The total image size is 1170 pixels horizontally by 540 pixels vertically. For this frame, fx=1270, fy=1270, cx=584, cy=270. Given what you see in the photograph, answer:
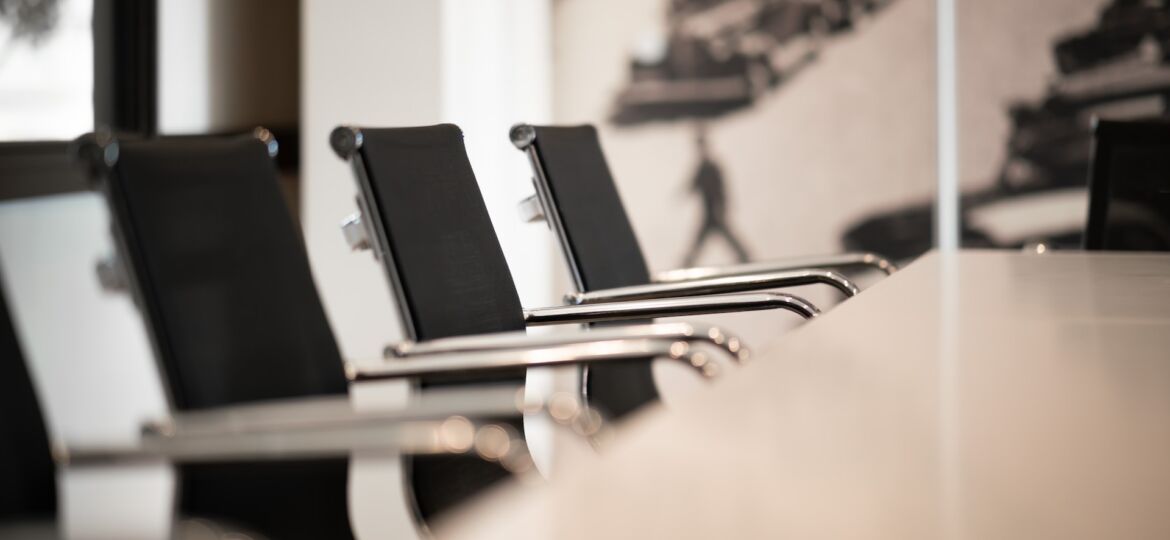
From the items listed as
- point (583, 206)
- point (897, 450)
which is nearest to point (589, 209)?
point (583, 206)

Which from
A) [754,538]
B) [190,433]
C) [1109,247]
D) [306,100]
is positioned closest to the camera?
[754,538]

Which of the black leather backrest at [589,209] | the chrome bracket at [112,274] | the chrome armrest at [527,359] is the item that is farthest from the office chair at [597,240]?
the chrome bracket at [112,274]

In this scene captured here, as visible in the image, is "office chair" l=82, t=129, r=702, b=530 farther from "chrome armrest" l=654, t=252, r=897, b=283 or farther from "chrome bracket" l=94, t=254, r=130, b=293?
"chrome armrest" l=654, t=252, r=897, b=283

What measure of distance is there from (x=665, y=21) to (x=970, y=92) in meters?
1.15

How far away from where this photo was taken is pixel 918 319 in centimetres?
141

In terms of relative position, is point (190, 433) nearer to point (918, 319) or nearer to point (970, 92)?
point (918, 319)

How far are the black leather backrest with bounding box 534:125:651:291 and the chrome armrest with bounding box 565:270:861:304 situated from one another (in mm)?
100

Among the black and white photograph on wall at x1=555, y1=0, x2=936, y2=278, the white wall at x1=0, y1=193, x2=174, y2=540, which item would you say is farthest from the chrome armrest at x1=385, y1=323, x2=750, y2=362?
the black and white photograph on wall at x1=555, y1=0, x2=936, y2=278

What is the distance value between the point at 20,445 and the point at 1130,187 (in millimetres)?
2778

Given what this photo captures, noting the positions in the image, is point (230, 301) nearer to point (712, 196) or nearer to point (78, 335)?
point (78, 335)

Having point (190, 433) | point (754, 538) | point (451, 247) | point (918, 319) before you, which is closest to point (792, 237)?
point (451, 247)

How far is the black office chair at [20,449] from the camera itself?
1115 millimetres

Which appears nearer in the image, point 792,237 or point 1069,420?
point 1069,420

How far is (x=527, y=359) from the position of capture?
138 cm
